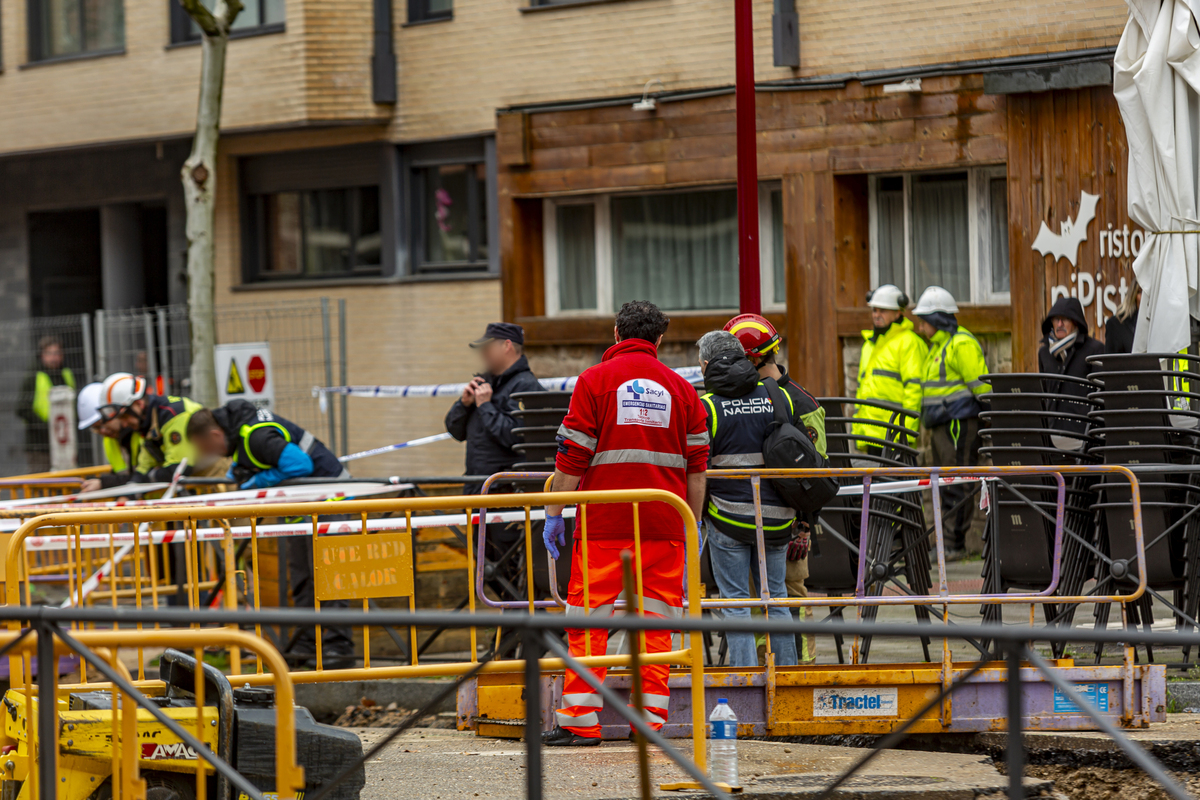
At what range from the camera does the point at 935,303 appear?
12062 millimetres

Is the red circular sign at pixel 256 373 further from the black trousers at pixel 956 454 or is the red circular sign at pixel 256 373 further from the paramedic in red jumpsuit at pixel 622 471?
the paramedic in red jumpsuit at pixel 622 471

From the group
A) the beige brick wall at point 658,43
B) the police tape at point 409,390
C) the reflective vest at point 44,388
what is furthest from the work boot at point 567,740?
the reflective vest at point 44,388

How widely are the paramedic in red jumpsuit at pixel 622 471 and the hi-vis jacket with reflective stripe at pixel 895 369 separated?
545 cm

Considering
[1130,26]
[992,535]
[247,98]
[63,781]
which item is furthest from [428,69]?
[63,781]

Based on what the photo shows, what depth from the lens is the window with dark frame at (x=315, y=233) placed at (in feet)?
56.7

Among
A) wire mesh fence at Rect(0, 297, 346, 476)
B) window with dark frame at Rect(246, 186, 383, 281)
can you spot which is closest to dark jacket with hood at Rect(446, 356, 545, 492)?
wire mesh fence at Rect(0, 297, 346, 476)

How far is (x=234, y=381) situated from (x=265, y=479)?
443 centimetres

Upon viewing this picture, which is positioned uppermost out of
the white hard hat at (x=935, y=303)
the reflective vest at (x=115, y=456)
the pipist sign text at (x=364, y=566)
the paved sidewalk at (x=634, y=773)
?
the white hard hat at (x=935, y=303)

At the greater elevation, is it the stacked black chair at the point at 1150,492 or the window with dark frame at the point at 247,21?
the window with dark frame at the point at 247,21

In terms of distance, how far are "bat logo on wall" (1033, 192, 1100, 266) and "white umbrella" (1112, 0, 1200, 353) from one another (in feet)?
8.04

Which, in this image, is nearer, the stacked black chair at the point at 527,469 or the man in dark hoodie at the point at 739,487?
the man in dark hoodie at the point at 739,487

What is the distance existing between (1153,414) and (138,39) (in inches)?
553

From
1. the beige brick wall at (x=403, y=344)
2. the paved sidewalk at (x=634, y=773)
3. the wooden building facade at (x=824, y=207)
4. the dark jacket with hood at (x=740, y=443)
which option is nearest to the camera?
the paved sidewalk at (x=634, y=773)

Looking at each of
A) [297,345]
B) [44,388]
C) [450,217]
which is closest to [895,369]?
[450,217]
